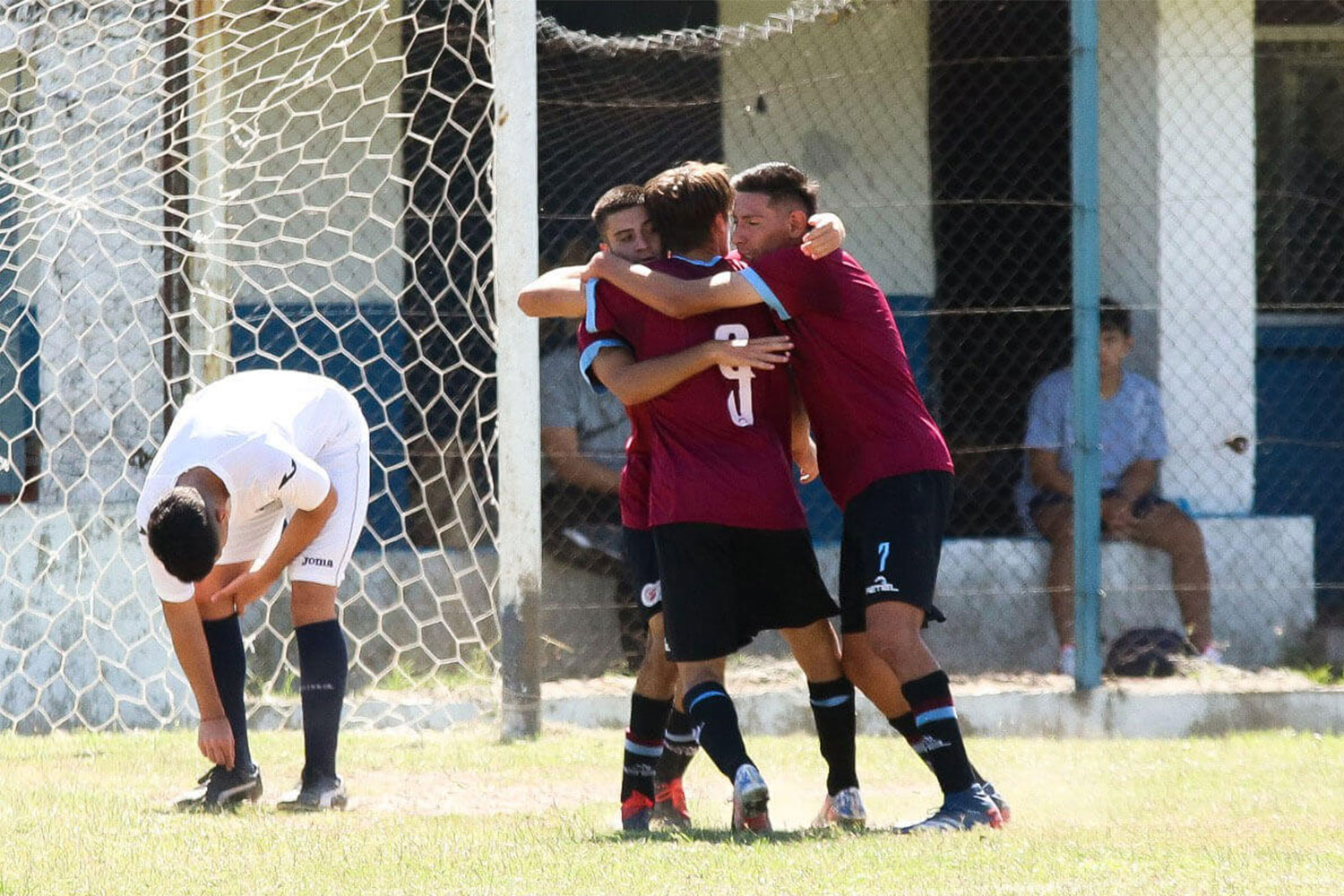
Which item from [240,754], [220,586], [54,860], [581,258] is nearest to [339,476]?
[220,586]

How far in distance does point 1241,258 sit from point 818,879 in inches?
234

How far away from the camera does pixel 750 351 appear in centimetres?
470

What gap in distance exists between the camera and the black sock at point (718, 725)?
459 cm

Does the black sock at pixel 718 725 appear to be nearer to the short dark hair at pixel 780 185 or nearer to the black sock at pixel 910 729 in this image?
the black sock at pixel 910 729

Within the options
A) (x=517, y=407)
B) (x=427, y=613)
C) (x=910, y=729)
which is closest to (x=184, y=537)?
(x=910, y=729)

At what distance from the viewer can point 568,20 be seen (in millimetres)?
9602

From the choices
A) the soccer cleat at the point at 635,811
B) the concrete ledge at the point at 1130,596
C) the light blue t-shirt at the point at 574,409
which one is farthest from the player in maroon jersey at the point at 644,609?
the concrete ledge at the point at 1130,596

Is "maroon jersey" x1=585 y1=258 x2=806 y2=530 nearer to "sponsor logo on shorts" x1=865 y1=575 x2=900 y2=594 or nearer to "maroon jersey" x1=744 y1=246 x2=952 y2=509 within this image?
"maroon jersey" x1=744 y1=246 x2=952 y2=509

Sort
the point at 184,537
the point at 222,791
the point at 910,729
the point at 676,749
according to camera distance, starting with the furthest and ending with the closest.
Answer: the point at 222,791 < the point at 676,749 < the point at 910,729 < the point at 184,537

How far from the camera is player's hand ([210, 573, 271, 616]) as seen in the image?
5453 mm

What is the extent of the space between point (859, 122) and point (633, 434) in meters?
4.88

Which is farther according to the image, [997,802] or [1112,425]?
[1112,425]

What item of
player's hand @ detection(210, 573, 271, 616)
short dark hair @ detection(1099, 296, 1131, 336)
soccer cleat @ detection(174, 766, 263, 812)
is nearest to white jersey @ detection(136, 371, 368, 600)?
player's hand @ detection(210, 573, 271, 616)

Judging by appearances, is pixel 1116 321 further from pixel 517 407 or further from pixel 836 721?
pixel 836 721
